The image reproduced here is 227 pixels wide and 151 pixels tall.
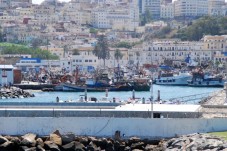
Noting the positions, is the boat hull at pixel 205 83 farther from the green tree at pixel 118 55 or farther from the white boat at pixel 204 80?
the green tree at pixel 118 55

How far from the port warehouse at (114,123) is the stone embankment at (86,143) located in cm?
61

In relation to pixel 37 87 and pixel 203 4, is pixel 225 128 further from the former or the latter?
pixel 203 4

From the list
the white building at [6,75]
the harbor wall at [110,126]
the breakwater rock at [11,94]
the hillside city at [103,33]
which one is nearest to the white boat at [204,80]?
the white building at [6,75]

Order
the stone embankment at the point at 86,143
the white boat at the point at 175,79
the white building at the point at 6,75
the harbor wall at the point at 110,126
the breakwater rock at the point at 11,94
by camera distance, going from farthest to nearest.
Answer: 1. the white boat at the point at 175,79
2. the white building at the point at 6,75
3. the breakwater rock at the point at 11,94
4. the harbor wall at the point at 110,126
5. the stone embankment at the point at 86,143

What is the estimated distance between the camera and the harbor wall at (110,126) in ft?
78.3

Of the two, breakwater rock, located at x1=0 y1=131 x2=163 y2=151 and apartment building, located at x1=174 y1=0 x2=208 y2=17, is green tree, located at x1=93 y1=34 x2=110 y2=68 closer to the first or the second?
apartment building, located at x1=174 y1=0 x2=208 y2=17

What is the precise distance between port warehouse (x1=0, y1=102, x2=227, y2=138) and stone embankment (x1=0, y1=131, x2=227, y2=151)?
2.01ft

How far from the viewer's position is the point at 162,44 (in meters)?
130

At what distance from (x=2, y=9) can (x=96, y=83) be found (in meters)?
121

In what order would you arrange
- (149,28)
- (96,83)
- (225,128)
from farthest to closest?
(149,28), (96,83), (225,128)

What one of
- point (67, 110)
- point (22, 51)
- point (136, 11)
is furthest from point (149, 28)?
point (67, 110)

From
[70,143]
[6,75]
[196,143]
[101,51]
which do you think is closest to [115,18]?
[101,51]

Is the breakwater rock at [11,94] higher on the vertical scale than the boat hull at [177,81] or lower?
higher

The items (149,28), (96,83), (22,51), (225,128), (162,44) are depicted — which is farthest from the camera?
(149,28)
